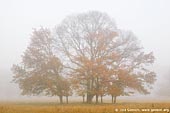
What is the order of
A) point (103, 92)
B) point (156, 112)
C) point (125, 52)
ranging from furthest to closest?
point (125, 52) → point (103, 92) → point (156, 112)

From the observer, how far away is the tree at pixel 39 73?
53.4 m

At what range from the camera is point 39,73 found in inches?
2115

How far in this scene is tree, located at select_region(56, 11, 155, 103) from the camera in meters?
52.3

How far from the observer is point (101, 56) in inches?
2143

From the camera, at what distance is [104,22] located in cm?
5741

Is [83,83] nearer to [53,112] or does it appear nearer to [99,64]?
[99,64]

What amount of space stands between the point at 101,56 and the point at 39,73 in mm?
9340

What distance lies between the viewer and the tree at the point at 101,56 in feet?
172

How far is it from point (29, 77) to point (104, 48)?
38.2ft

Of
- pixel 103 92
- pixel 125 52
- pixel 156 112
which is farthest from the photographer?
pixel 125 52

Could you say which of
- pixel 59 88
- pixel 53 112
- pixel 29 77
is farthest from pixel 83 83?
pixel 53 112

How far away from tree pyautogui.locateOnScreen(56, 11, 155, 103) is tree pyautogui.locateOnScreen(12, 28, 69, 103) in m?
2.50

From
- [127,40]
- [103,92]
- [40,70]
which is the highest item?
[127,40]

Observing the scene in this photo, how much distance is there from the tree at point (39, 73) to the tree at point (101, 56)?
2499 millimetres
